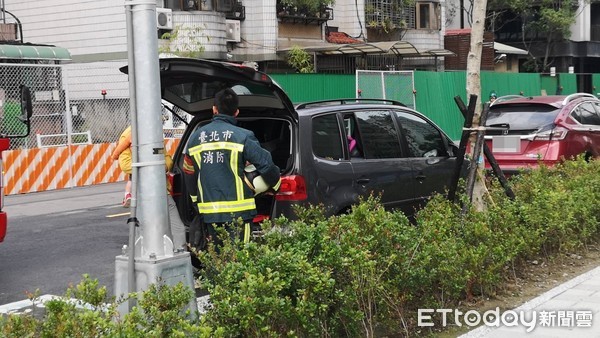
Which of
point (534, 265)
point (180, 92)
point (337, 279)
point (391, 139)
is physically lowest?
point (534, 265)

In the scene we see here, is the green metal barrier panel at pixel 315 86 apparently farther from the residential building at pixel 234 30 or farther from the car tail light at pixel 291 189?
the car tail light at pixel 291 189

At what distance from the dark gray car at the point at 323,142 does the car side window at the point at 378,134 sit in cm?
1

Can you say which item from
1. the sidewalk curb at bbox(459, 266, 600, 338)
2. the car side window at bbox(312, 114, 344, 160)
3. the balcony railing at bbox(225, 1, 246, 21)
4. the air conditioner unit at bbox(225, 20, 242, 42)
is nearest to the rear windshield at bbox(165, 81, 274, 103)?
the car side window at bbox(312, 114, 344, 160)

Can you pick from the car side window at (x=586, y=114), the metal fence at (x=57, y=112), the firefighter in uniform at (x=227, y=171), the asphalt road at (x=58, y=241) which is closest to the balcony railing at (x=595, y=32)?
the metal fence at (x=57, y=112)

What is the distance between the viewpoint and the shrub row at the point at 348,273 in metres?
4.46

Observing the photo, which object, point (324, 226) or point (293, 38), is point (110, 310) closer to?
point (324, 226)

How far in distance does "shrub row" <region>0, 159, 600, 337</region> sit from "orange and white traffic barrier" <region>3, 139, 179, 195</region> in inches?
433

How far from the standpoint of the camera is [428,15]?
35.7 metres

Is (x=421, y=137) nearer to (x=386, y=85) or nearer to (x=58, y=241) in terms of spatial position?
(x=58, y=241)

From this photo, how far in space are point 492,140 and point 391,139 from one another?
4833 mm

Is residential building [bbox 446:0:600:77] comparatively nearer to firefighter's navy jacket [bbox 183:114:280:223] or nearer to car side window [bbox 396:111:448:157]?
car side window [bbox 396:111:448:157]

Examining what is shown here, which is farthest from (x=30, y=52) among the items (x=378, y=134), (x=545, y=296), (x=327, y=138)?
(x=545, y=296)

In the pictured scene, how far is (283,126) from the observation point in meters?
8.32

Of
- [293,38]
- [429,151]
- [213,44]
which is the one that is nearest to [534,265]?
[429,151]
